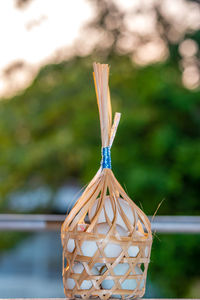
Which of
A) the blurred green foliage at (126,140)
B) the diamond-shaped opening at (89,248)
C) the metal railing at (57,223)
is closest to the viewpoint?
the diamond-shaped opening at (89,248)

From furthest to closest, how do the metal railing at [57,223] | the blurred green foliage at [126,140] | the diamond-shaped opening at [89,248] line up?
the blurred green foliage at [126,140], the metal railing at [57,223], the diamond-shaped opening at [89,248]

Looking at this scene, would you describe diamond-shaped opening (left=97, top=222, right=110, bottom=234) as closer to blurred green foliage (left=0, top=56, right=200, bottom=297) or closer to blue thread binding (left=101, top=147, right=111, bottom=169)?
blue thread binding (left=101, top=147, right=111, bottom=169)

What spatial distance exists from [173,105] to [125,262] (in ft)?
15.9

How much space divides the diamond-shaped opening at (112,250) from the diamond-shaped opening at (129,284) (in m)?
0.04

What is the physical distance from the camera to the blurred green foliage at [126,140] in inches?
201

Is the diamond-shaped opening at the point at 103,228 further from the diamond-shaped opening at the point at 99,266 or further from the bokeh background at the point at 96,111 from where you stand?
the bokeh background at the point at 96,111

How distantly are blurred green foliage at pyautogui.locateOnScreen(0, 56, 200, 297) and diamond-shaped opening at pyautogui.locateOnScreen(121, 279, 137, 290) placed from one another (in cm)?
435

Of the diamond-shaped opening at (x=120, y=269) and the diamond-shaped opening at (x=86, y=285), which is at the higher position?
the diamond-shaped opening at (x=120, y=269)

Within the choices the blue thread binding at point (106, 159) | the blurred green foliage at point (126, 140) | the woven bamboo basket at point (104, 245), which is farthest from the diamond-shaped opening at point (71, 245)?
the blurred green foliage at point (126, 140)

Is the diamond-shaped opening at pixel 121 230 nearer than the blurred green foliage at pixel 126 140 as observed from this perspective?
Yes

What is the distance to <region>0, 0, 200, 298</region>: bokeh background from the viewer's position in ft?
16.9

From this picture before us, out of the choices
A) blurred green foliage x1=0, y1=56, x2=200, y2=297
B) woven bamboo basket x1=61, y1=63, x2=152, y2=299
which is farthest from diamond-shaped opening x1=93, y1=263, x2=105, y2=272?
blurred green foliage x1=0, y1=56, x2=200, y2=297

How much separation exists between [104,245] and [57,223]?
956mm

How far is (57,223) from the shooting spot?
1.49 m
